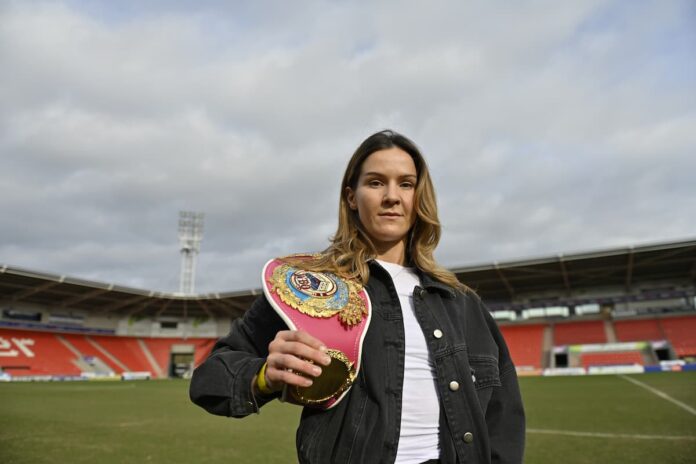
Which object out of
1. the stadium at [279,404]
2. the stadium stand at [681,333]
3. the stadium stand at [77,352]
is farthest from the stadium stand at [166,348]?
the stadium stand at [681,333]

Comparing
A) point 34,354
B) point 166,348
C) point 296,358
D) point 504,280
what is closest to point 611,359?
point 504,280

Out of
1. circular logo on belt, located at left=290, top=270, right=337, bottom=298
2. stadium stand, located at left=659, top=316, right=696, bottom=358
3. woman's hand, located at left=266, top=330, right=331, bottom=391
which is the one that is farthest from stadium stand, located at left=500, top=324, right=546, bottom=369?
woman's hand, located at left=266, top=330, right=331, bottom=391

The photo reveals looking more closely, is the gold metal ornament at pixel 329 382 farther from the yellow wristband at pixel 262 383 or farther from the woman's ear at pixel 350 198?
the woman's ear at pixel 350 198

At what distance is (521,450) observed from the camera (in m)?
1.56

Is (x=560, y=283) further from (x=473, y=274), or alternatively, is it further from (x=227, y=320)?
(x=227, y=320)

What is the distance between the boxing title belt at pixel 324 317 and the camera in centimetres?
113

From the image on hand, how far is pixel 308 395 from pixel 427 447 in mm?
476

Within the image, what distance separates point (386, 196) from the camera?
5.36 feet

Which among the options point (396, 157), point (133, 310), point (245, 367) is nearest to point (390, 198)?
point (396, 157)

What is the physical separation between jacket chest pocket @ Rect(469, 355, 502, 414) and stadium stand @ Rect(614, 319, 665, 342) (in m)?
38.0

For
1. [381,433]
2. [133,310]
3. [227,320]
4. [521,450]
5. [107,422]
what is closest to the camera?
[381,433]

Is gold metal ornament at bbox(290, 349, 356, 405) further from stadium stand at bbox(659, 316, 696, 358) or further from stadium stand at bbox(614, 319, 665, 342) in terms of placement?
stadium stand at bbox(614, 319, 665, 342)

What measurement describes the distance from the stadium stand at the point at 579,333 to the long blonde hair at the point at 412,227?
37.7m

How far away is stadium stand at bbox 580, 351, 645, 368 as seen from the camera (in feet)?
98.0
